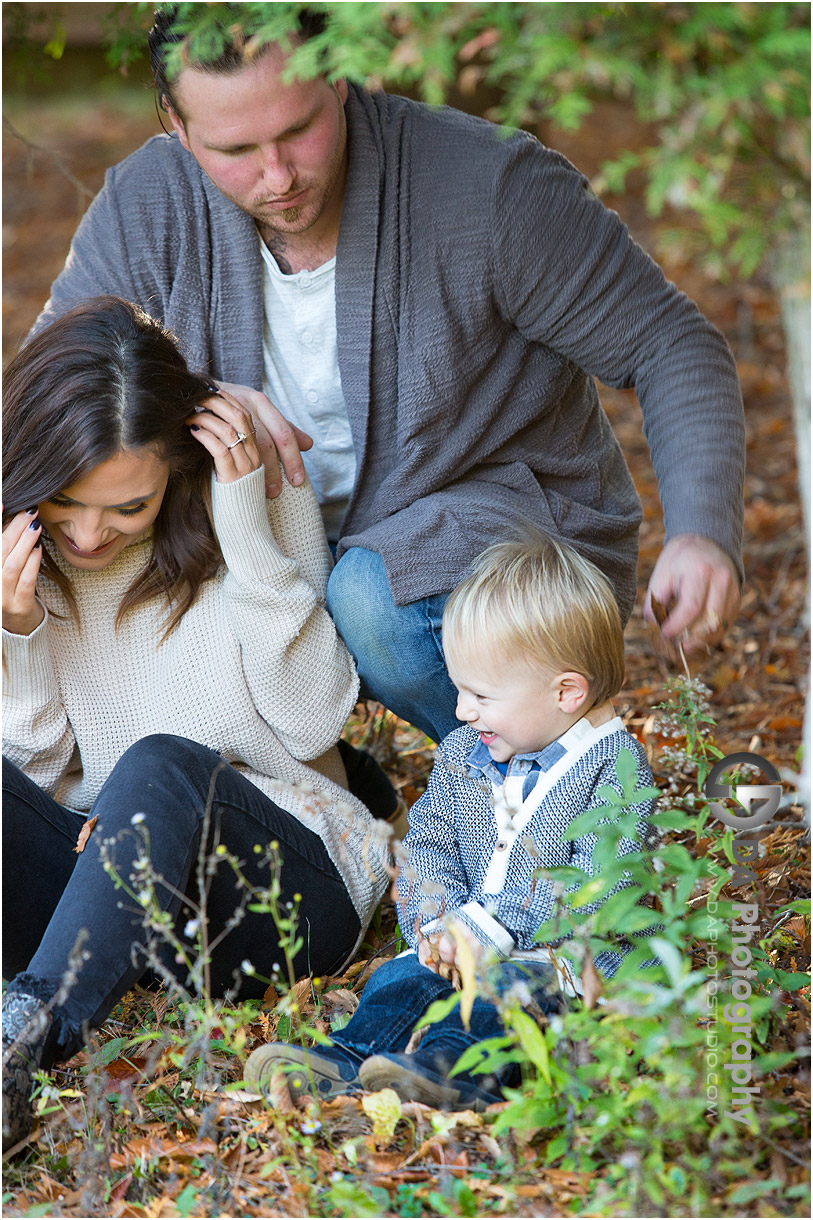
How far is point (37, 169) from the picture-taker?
10.6 meters

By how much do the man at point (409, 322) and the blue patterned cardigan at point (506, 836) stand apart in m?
0.37

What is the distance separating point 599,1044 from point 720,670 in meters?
2.48

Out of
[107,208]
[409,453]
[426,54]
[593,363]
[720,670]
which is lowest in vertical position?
[720,670]

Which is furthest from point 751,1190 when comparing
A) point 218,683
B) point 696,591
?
point 218,683

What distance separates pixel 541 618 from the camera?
82.3 inches

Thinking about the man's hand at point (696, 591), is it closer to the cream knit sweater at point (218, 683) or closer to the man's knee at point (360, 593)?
the man's knee at point (360, 593)

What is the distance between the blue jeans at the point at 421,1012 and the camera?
6.34 feet

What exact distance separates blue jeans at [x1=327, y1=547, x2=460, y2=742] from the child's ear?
1.42 feet

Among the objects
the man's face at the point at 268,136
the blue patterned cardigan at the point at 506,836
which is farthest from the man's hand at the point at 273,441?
the blue patterned cardigan at the point at 506,836

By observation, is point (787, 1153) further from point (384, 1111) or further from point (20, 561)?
point (20, 561)

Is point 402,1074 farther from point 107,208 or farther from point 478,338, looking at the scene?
point 107,208

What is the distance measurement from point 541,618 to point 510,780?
Result: 311 mm

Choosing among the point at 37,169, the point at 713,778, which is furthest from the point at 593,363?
the point at 37,169

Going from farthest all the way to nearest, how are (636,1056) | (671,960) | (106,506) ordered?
(106,506) < (636,1056) < (671,960)
